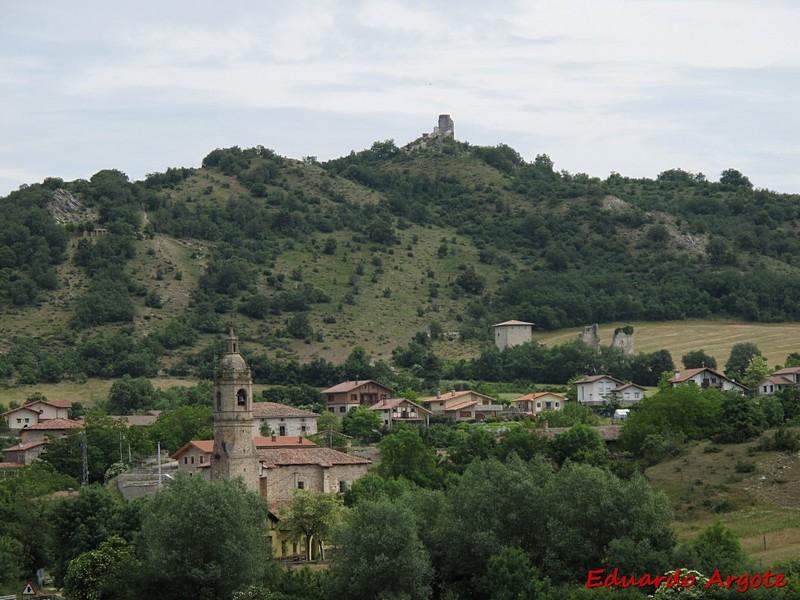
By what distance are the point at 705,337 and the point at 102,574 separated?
102 m

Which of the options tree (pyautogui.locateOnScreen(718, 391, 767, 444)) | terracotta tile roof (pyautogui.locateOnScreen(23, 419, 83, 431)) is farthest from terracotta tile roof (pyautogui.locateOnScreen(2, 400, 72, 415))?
tree (pyautogui.locateOnScreen(718, 391, 767, 444))

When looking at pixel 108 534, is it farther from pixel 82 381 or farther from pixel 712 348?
pixel 712 348

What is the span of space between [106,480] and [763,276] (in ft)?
326

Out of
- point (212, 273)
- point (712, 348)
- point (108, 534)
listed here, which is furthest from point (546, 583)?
point (212, 273)

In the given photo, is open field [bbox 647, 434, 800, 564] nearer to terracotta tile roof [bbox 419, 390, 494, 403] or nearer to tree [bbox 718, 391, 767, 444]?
tree [bbox 718, 391, 767, 444]

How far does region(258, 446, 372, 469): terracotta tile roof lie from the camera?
80.6 m

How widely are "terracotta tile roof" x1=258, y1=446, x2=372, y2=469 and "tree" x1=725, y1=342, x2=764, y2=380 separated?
57.5m

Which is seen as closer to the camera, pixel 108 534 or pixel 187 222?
pixel 108 534

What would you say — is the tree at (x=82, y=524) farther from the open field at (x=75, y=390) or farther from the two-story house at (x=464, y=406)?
the open field at (x=75, y=390)

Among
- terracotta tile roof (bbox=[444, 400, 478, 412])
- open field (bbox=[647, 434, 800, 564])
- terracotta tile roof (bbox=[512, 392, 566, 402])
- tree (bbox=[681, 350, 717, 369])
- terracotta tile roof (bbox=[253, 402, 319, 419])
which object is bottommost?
open field (bbox=[647, 434, 800, 564])

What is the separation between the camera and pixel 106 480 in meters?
92.2

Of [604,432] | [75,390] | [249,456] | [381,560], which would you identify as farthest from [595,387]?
[381,560]

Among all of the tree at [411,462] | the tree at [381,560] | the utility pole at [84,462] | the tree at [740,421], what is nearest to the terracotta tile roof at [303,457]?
the tree at [411,462]

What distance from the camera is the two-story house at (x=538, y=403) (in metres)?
121
